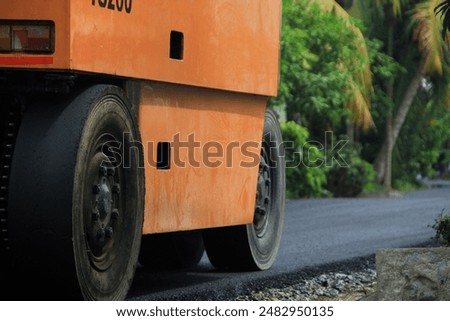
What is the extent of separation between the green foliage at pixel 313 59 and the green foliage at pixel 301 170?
66 cm

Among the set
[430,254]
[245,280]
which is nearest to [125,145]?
[430,254]

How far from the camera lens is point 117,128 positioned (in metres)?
8.12

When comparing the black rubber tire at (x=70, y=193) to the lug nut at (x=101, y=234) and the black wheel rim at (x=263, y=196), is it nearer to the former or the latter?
the lug nut at (x=101, y=234)

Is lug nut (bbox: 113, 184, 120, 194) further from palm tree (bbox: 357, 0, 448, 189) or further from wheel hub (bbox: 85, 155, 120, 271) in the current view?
palm tree (bbox: 357, 0, 448, 189)

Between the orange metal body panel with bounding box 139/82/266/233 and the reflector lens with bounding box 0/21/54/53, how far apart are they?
1252 mm

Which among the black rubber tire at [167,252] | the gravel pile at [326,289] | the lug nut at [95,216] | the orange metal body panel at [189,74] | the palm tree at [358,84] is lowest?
the gravel pile at [326,289]

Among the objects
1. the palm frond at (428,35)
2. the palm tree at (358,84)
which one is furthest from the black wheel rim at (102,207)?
the palm frond at (428,35)

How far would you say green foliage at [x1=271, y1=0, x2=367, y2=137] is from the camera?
2675 centimetres

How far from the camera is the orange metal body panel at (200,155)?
346 inches

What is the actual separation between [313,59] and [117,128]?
20.0m

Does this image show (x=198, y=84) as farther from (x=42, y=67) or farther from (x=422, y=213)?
(x=422, y=213)

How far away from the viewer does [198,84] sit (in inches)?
367

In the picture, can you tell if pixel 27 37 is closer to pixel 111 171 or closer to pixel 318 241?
pixel 111 171

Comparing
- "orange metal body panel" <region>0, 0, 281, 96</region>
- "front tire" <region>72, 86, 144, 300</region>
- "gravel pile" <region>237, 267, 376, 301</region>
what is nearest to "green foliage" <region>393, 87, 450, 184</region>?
"gravel pile" <region>237, 267, 376, 301</region>
